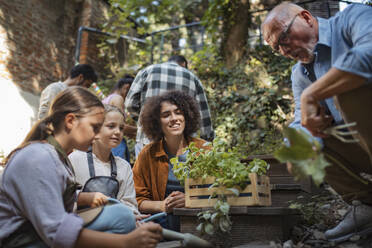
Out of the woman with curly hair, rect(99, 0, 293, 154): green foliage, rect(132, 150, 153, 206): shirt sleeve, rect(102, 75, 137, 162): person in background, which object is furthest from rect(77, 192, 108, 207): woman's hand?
rect(99, 0, 293, 154): green foliage

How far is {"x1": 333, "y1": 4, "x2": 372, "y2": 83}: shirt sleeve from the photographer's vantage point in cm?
131

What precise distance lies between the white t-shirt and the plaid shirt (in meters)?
1.21

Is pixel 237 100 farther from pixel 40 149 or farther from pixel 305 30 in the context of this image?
pixel 40 149

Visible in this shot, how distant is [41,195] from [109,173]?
1117mm

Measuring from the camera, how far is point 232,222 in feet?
6.34

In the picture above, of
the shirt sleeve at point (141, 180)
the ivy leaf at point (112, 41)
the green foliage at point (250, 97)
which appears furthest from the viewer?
the ivy leaf at point (112, 41)

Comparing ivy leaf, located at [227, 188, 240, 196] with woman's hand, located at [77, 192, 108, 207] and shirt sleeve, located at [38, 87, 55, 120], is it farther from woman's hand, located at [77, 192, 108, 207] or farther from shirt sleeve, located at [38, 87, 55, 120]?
shirt sleeve, located at [38, 87, 55, 120]

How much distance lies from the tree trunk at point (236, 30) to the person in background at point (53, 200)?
5278 mm

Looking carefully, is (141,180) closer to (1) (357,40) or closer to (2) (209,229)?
(2) (209,229)

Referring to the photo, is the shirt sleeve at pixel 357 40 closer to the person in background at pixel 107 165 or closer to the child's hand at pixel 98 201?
the child's hand at pixel 98 201

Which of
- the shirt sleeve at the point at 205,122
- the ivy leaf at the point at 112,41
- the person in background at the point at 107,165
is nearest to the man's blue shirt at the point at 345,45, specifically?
the person in background at the point at 107,165

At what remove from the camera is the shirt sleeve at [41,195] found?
132 centimetres

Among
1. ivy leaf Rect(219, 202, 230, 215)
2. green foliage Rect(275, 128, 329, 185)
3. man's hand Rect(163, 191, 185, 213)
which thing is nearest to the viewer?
green foliage Rect(275, 128, 329, 185)

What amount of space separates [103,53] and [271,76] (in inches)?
158
